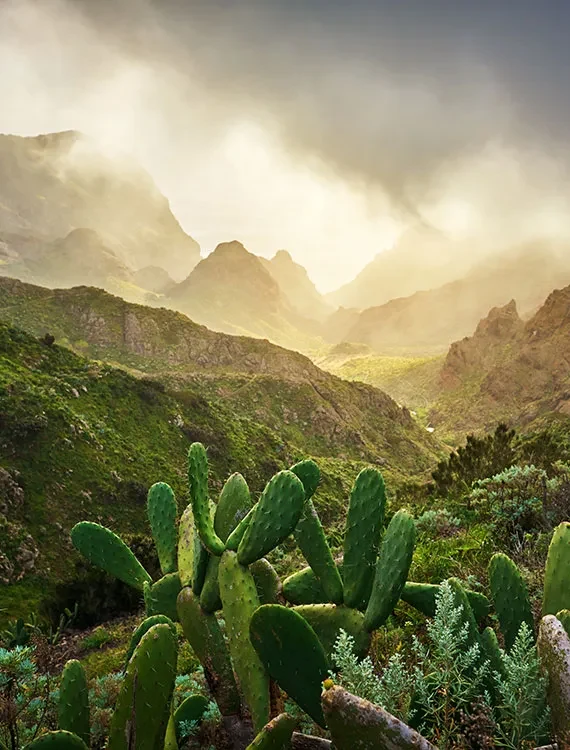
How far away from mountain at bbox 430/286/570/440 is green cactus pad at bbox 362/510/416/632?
3048 inches

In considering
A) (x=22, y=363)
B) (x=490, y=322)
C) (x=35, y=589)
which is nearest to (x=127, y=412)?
(x=22, y=363)

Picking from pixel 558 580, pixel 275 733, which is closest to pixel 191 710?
pixel 275 733

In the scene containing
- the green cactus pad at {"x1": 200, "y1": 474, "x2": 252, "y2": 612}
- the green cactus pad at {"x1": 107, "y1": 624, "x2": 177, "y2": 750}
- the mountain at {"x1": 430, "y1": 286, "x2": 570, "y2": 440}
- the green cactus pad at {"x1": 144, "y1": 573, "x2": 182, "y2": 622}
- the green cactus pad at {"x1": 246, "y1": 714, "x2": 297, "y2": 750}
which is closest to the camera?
the green cactus pad at {"x1": 246, "y1": 714, "x2": 297, "y2": 750}

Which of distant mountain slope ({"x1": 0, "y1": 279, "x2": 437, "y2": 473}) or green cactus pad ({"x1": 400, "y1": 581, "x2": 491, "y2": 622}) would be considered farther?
distant mountain slope ({"x1": 0, "y1": 279, "x2": 437, "y2": 473})

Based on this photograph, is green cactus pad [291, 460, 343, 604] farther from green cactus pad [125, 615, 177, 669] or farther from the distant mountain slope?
the distant mountain slope

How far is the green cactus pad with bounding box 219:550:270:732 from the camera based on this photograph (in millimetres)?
2133

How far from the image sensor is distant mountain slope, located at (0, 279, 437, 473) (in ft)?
144

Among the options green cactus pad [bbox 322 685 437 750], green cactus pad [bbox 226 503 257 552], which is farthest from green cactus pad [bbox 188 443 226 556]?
green cactus pad [bbox 322 685 437 750]

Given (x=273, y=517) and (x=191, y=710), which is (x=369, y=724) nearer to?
(x=273, y=517)

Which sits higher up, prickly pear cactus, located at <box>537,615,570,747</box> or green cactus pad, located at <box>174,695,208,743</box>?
prickly pear cactus, located at <box>537,615,570,747</box>

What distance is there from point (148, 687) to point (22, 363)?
75.7 ft

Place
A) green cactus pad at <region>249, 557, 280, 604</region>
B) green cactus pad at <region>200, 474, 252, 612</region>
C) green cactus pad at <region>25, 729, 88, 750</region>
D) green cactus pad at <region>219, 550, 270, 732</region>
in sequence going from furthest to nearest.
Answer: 1. green cactus pad at <region>200, 474, 252, 612</region>
2. green cactus pad at <region>249, 557, 280, 604</region>
3. green cactus pad at <region>219, 550, 270, 732</region>
4. green cactus pad at <region>25, 729, 88, 750</region>

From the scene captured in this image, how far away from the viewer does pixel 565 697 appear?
1.48 m

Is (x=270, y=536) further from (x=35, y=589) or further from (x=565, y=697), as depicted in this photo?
(x=35, y=589)
